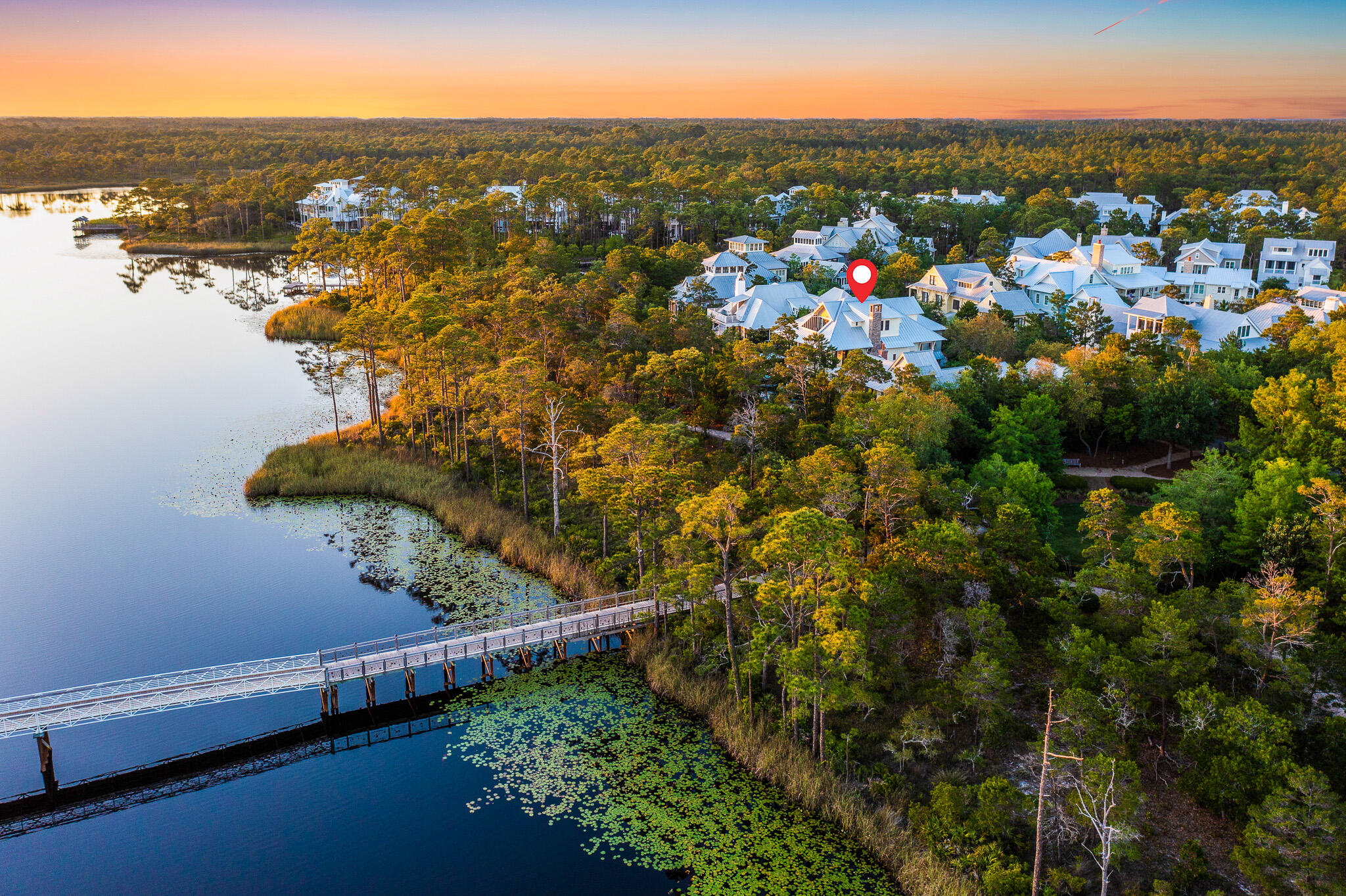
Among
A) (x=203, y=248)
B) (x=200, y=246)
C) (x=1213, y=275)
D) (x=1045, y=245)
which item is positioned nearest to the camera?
(x=1213, y=275)

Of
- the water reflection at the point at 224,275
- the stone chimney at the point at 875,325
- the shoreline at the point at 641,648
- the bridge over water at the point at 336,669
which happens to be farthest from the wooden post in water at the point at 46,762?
the water reflection at the point at 224,275

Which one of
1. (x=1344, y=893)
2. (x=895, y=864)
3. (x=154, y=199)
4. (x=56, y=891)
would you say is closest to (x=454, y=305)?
(x=56, y=891)

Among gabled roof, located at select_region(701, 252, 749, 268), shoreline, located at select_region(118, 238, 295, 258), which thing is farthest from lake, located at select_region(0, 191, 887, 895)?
shoreline, located at select_region(118, 238, 295, 258)

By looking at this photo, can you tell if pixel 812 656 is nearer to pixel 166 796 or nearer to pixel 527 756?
pixel 527 756

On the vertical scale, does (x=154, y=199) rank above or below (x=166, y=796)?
above

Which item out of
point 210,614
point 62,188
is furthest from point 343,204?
point 210,614

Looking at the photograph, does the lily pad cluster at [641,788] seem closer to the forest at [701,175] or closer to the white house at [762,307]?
the white house at [762,307]

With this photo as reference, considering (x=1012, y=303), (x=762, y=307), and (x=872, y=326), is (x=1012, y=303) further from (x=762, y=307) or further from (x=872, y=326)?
(x=762, y=307)
